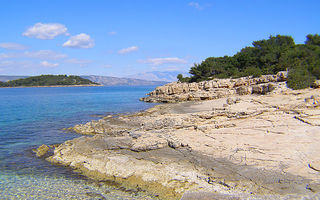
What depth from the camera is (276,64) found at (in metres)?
43.3

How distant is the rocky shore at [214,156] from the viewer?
7.97 meters

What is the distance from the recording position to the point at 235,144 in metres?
10.3

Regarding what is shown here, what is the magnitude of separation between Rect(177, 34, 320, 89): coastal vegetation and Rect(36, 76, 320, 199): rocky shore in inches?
778

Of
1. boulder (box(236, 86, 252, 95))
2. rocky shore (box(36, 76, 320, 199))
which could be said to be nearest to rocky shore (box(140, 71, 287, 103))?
boulder (box(236, 86, 252, 95))

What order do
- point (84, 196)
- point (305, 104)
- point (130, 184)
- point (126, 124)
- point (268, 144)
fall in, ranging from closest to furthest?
1. point (84, 196)
2. point (130, 184)
3. point (268, 144)
4. point (305, 104)
5. point (126, 124)

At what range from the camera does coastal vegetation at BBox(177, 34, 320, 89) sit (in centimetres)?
3169

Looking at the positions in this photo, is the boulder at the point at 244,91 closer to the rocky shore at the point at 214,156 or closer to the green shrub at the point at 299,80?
the green shrub at the point at 299,80

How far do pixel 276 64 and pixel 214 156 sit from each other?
130 feet

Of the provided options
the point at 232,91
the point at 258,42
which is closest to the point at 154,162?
the point at 232,91

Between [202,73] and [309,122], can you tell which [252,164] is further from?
[202,73]

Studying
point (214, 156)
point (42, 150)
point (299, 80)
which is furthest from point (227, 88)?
point (42, 150)

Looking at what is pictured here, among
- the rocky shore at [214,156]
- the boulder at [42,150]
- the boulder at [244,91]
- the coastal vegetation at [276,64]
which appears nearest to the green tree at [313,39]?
the coastal vegetation at [276,64]

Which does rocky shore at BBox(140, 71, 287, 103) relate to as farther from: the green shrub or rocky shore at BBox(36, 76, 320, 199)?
rocky shore at BBox(36, 76, 320, 199)

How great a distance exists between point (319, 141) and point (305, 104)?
242 inches
